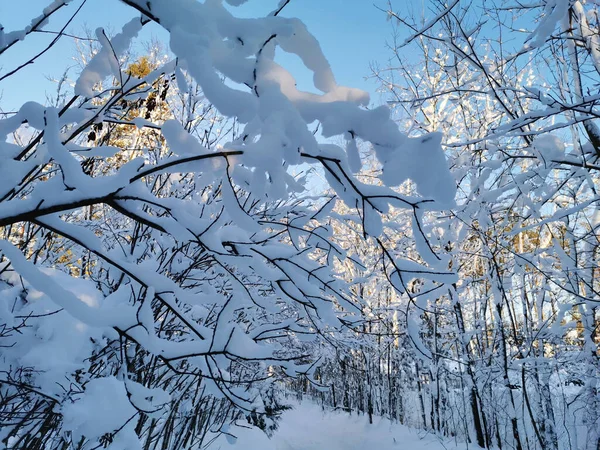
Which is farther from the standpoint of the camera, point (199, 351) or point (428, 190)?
point (199, 351)

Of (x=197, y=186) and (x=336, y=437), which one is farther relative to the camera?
(x=336, y=437)

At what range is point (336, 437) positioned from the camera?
10547 mm

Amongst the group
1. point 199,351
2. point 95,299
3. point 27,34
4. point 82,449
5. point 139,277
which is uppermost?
point 27,34

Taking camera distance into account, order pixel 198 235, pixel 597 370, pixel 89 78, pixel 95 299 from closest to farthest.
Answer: pixel 198 235 → pixel 89 78 → pixel 95 299 → pixel 597 370

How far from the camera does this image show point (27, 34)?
46.1 inches

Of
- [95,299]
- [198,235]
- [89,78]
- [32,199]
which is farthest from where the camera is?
[95,299]

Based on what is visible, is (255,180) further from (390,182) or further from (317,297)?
(317,297)

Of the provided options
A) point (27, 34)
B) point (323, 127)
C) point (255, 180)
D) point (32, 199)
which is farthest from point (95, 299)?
point (323, 127)

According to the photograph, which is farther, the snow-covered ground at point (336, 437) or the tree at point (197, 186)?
the snow-covered ground at point (336, 437)

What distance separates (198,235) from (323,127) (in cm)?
52

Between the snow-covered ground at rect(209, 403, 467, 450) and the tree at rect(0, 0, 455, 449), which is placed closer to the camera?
the tree at rect(0, 0, 455, 449)

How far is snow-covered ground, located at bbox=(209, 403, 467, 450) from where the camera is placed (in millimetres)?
5980

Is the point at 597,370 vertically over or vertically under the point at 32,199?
over

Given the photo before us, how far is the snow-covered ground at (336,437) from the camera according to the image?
19.6 ft
